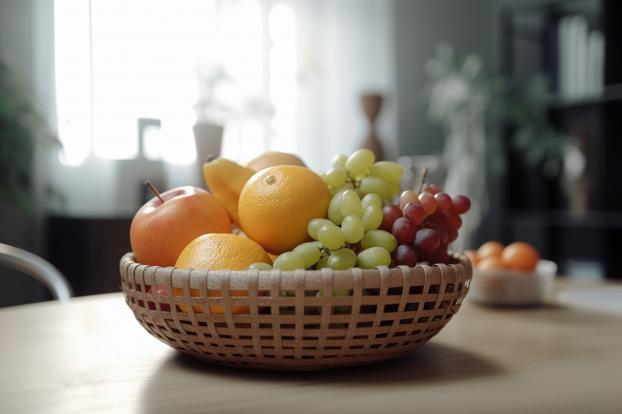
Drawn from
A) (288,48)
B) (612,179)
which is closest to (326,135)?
(288,48)

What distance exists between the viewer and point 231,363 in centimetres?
60

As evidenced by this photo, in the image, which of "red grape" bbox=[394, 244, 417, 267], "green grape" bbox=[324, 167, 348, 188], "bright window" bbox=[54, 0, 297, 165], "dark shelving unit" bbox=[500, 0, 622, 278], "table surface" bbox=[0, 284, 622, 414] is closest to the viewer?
"table surface" bbox=[0, 284, 622, 414]

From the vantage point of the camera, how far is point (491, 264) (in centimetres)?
102

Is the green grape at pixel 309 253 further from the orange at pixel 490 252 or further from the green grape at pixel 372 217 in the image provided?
the orange at pixel 490 252

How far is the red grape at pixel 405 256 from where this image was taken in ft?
2.00

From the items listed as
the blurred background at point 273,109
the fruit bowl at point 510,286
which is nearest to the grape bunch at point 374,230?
the fruit bowl at point 510,286

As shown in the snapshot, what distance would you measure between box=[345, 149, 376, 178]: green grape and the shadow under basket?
0.62 ft

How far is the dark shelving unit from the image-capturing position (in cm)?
289

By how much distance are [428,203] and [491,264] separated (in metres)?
0.41

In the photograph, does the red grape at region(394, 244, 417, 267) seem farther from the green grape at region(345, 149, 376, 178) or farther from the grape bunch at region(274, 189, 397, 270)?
the green grape at region(345, 149, 376, 178)

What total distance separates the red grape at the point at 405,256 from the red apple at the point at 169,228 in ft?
0.69

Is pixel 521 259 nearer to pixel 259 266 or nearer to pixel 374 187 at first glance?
pixel 374 187

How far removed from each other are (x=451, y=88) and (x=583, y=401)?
308 cm

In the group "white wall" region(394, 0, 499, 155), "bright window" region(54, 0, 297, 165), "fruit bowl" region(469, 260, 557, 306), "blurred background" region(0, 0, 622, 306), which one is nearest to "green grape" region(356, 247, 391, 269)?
"fruit bowl" region(469, 260, 557, 306)
